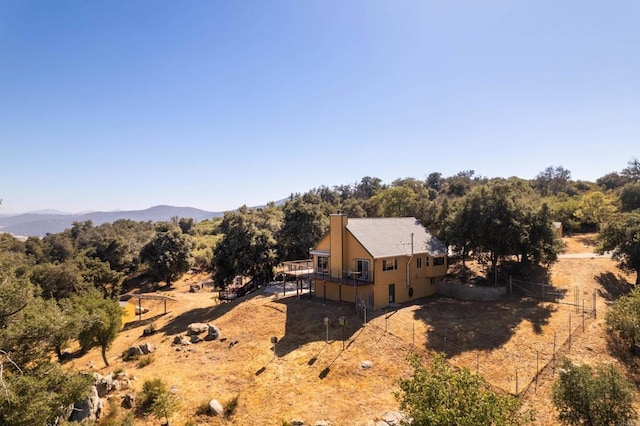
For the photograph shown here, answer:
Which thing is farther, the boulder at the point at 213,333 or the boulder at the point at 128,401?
the boulder at the point at 213,333

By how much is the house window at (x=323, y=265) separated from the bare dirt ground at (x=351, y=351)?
281 centimetres

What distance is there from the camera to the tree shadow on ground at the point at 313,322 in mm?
25469

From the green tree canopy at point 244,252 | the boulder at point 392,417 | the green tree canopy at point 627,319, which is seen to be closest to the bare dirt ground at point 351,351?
the boulder at point 392,417

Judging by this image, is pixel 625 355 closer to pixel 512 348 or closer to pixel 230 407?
pixel 512 348

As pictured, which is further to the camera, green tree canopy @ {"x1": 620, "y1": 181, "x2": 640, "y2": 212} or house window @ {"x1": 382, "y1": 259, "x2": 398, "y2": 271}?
green tree canopy @ {"x1": 620, "y1": 181, "x2": 640, "y2": 212}

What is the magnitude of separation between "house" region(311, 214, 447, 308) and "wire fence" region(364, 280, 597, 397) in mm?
3558

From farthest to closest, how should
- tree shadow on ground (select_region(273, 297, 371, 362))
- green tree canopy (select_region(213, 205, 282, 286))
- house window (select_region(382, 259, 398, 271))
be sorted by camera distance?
green tree canopy (select_region(213, 205, 282, 286)) < house window (select_region(382, 259, 398, 271)) < tree shadow on ground (select_region(273, 297, 371, 362))

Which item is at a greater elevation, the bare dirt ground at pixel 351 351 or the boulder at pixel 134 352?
the bare dirt ground at pixel 351 351

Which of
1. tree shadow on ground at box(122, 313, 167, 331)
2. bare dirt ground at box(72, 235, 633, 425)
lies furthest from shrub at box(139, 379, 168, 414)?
tree shadow on ground at box(122, 313, 167, 331)

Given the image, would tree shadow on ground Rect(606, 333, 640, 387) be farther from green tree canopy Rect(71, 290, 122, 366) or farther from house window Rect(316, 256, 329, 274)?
green tree canopy Rect(71, 290, 122, 366)

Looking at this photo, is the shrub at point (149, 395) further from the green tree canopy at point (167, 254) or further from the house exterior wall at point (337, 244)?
the green tree canopy at point (167, 254)

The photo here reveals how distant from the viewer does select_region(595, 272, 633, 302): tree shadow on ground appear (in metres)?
29.9

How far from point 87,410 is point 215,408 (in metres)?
5.97

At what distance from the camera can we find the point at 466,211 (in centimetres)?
3266
